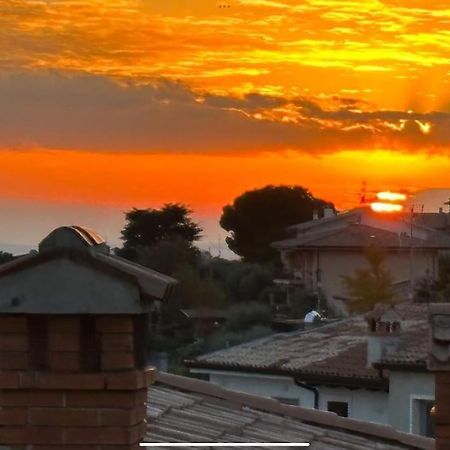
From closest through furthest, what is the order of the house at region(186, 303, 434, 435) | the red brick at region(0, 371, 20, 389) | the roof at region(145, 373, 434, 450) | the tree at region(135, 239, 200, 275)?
the red brick at region(0, 371, 20, 389), the roof at region(145, 373, 434, 450), the house at region(186, 303, 434, 435), the tree at region(135, 239, 200, 275)

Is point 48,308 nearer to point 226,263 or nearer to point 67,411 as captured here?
point 67,411

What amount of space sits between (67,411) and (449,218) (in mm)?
67186

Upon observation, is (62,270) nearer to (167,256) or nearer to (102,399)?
(102,399)

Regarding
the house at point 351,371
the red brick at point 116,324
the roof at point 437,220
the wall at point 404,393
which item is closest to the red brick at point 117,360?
the red brick at point 116,324

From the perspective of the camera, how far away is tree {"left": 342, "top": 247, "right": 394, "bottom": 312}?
155ft

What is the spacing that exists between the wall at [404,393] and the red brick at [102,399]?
1503cm

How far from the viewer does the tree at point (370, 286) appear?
47.1m

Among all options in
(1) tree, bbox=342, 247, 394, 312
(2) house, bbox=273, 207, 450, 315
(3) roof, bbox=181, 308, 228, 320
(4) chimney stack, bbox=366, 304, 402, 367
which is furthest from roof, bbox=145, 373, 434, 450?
(2) house, bbox=273, 207, 450, 315

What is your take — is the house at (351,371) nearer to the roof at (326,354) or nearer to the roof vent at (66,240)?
the roof at (326,354)

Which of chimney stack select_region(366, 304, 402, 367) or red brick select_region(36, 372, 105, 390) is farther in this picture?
chimney stack select_region(366, 304, 402, 367)

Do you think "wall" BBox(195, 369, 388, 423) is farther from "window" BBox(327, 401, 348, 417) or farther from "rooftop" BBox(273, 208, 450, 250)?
"rooftop" BBox(273, 208, 450, 250)

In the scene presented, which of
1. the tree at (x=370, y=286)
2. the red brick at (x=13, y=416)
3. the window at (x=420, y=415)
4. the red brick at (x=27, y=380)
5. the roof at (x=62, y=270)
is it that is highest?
the tree at (x=370, y=286)

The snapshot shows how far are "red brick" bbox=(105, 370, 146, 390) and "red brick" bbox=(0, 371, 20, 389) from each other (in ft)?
1.28

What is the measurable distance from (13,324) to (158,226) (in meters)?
55.2
